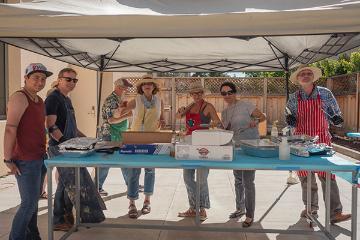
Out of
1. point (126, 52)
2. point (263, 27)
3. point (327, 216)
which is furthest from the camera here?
point (126, 52)

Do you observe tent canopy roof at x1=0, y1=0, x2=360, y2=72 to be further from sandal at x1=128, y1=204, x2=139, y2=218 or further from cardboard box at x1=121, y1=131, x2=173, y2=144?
sandal at x1=128, y1=204, x2=139, y2=218

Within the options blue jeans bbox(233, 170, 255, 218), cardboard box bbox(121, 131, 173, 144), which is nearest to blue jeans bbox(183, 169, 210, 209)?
blue jeans bbox(233, 170, 255, 218)

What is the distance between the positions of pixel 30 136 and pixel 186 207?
94.6 inches

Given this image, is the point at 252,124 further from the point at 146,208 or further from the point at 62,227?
the point at 62,227

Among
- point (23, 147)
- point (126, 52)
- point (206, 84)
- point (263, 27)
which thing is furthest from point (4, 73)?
point (206, 84)

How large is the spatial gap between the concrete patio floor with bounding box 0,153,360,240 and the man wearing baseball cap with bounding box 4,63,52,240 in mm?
825

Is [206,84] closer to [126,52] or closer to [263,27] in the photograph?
[126,52]

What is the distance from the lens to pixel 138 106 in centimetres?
482

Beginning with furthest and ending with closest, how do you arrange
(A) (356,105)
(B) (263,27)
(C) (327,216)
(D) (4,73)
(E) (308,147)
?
(A) (356,105), (D) (4,73), (C) (327,216), (E) (308,147), (B) (263,27)

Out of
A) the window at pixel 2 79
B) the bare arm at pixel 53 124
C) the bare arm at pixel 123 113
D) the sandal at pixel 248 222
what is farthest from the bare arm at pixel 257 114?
the window at pixel 2 79

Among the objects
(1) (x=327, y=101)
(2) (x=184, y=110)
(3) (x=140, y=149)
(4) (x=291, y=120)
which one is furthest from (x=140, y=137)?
(1) (x=327, y=101)

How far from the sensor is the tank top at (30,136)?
3184mm

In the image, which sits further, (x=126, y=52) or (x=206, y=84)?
(x=206, y=84)

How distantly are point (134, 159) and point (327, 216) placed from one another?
6.37 ft
